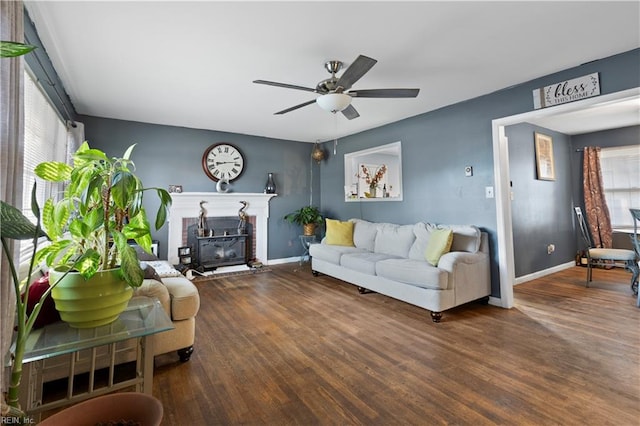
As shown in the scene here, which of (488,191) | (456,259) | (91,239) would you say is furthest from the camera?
(488,191)

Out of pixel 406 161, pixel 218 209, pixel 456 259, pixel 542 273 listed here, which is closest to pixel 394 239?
pixel 456 259

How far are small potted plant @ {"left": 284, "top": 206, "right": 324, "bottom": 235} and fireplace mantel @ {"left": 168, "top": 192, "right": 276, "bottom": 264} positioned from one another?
536mm

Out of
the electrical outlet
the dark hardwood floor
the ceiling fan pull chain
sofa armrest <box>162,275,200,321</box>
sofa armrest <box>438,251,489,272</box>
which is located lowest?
the dark hardwood floor

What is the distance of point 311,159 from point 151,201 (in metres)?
3.13

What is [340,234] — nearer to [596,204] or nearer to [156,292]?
[156,292]

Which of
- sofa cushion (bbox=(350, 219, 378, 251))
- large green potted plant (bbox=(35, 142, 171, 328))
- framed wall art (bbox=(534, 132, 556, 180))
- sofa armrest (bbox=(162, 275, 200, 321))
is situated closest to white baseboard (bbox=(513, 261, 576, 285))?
framed wall art (bbox=(534, 132, 556, 180))

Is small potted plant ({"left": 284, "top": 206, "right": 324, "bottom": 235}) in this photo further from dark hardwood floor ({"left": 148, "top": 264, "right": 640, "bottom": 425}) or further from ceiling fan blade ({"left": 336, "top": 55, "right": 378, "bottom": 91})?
ceiling fan blade ({"left": 336, "top": 55, "right": 378, "bottom": 91})

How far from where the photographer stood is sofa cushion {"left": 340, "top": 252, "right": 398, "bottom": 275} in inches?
141

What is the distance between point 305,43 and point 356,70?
527mm

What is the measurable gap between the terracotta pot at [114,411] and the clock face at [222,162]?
4.36 m

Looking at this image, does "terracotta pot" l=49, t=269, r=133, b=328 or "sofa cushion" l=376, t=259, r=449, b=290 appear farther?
"sofa cushion" l=376, t=259, r=449, b=290

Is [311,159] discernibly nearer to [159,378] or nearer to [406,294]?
[406,294]

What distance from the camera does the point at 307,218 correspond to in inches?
220

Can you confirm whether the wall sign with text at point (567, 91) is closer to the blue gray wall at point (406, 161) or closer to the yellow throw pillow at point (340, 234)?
the blue gray wall at point (406, 161)
